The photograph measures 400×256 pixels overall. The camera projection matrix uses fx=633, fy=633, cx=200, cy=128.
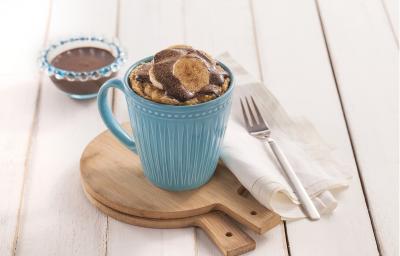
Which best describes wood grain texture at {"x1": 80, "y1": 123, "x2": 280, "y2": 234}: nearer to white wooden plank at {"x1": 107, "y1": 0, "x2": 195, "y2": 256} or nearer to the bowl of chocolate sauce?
white wooden plank at {"x1": 107, "y1": 0, "x2": 195, "y2": 256}

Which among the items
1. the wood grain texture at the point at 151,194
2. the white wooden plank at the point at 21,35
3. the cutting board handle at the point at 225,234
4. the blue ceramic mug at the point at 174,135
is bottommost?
the cutting board handle at the point at 225,234

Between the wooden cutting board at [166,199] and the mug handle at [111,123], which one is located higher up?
the mug handle at [111,123]

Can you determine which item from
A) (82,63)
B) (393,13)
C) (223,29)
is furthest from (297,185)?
(393,13)

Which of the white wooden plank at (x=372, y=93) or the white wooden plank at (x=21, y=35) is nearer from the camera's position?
the white wooden plank at (x=372, y=93)

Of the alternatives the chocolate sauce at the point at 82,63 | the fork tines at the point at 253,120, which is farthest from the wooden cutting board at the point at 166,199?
the chocolate sauce at the point at 82,63

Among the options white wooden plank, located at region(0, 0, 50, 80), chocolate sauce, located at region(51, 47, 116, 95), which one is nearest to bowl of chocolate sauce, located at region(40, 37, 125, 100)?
chocolate sauce, located at region(51, 47, 116, 95)

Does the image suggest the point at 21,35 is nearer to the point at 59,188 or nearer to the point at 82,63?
the point at 82,63

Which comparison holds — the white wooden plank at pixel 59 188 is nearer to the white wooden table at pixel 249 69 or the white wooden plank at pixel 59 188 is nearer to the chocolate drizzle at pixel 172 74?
the white wooden table at pixel 249 69

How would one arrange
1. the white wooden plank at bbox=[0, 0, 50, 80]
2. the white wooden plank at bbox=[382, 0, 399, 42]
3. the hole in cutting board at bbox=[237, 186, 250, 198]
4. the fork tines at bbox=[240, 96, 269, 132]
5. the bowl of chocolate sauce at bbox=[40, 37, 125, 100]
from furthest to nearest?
the white wooden plank at bbox=[382, 0, 399, 42] → the white wooden plank at bbox=[0, 0, 50, 80] → the bowl of chocolate sauce at bbox=[40, 37, 125, 100] → the fork tines at bbox=[240, 96, 269, 132] → the hole in cutting board at bbox=[237, 186, 250, 198]

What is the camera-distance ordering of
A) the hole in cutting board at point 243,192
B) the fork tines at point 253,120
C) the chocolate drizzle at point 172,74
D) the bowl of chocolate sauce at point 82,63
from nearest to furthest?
the chocolate drizzle at point 172,74
the hole in cutting board at point 243,192
the fork tines at point 253,120
the bowl of chocolate sauce at point 82,63
